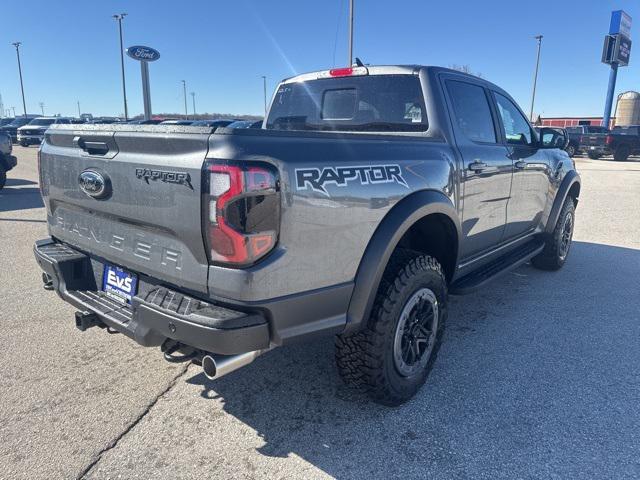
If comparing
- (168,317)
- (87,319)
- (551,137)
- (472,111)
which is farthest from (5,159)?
(551,137)

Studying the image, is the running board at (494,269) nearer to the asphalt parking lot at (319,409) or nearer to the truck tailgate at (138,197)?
the asphalt parking lot at (319,409)

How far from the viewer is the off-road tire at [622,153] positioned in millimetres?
23594

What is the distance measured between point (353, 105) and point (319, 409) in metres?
2.20

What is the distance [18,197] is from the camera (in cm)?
1012

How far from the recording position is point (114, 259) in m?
2.49

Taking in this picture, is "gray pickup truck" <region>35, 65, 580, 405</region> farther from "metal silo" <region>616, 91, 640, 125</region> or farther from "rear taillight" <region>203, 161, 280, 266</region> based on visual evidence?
"metal silo" <region>616, 91, 640, 125</region>

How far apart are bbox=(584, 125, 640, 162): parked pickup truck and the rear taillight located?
26531mm

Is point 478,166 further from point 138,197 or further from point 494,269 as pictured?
point 138,197

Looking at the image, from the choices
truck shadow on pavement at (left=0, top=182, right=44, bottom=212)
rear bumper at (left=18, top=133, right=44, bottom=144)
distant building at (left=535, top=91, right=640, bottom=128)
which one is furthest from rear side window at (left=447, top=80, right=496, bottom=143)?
distant building at (left=535, top=91, right=640, bottom=128)

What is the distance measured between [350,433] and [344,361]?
14.8 inches

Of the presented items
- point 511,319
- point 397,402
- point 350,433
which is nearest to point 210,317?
point 350,433

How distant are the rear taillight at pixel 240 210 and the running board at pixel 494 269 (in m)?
1.93

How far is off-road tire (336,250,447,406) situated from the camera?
2529 millimetres

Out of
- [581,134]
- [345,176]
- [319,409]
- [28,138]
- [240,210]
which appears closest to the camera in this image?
[240,210]
